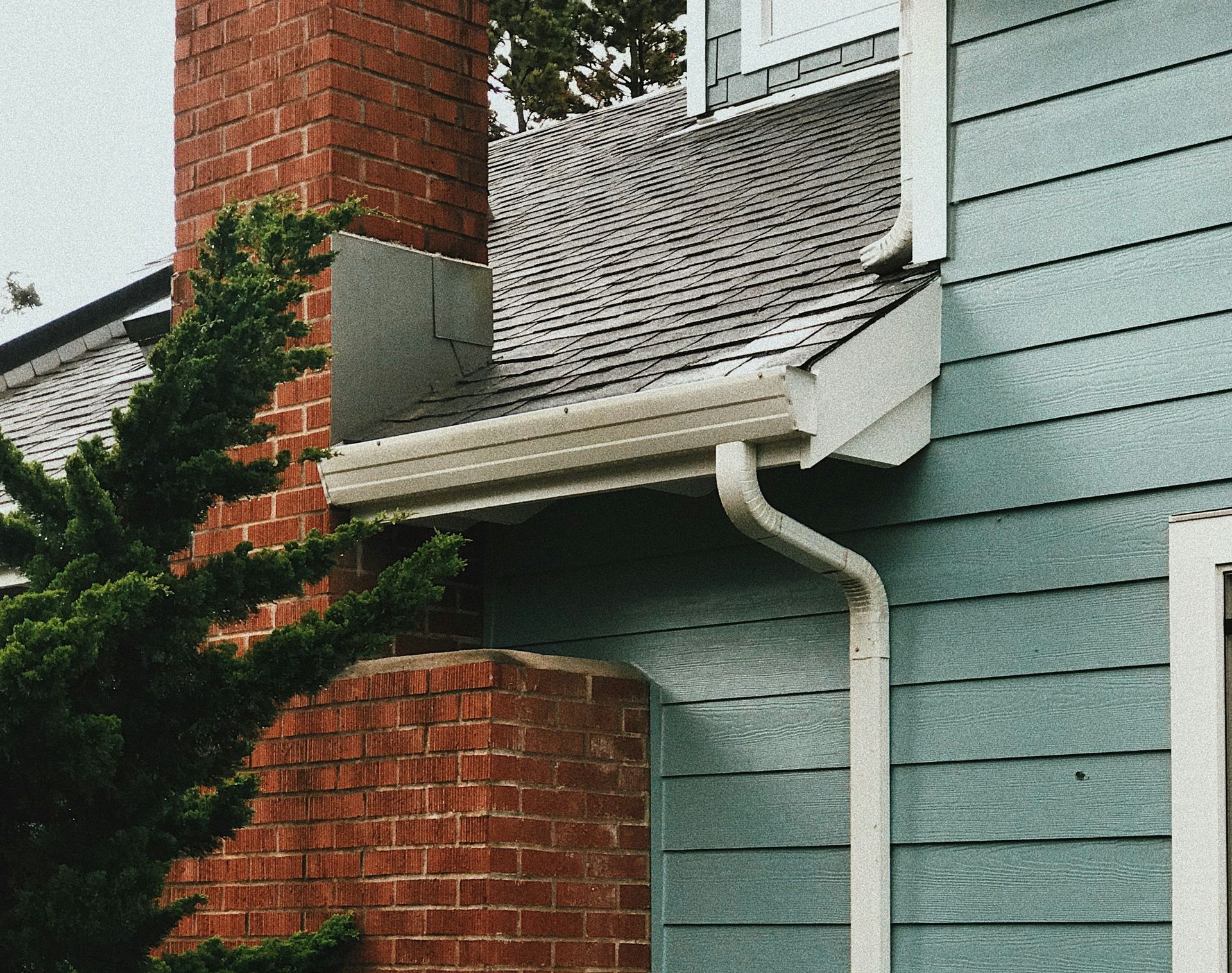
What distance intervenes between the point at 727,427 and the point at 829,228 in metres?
1.31

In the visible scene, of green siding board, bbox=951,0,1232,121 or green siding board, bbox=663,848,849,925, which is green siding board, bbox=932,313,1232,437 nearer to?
green siding board, bbox=951,0,1232,121

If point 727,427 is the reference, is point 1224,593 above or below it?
below

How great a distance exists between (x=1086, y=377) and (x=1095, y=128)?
58 centimetres

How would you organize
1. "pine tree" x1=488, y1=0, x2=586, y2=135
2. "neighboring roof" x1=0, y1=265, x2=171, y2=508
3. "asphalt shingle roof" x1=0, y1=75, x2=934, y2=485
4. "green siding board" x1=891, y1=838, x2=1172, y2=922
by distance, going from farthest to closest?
"pine tree" x1=488, y1=0, x2=586, y2=135
"neighboring roof" x1=0, y1=265, x2=171, y2=508
"asphalt shingle roof" x1=0, y1=75, x2=934, y2=485
"green siding board" x1=891, y1=838, x2=1172, y2=922

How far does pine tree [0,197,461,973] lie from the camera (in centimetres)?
323

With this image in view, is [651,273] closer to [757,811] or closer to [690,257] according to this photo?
[690,257]

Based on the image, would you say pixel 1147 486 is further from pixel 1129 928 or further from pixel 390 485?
pixel 390 485

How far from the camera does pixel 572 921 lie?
14.3ft

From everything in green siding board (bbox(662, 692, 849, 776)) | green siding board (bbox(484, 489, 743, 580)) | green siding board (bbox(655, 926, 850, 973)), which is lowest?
green siding board (bbox(655, 926, 850, 973))

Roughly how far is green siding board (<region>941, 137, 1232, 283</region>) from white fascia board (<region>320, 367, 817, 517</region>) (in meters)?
0.63

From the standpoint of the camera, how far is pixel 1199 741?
11.7ft

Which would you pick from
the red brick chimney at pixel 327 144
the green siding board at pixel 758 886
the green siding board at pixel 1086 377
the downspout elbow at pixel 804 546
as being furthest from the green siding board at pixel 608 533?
the green siding board at pixel 758 886

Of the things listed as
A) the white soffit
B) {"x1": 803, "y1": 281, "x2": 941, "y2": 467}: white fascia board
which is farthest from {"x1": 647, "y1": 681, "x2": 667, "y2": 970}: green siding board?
{"x1": 803, "y1": 281, "x2": 941, "y2": 467}: white fascia board

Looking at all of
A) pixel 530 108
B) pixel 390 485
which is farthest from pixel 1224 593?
pixel 530 108
